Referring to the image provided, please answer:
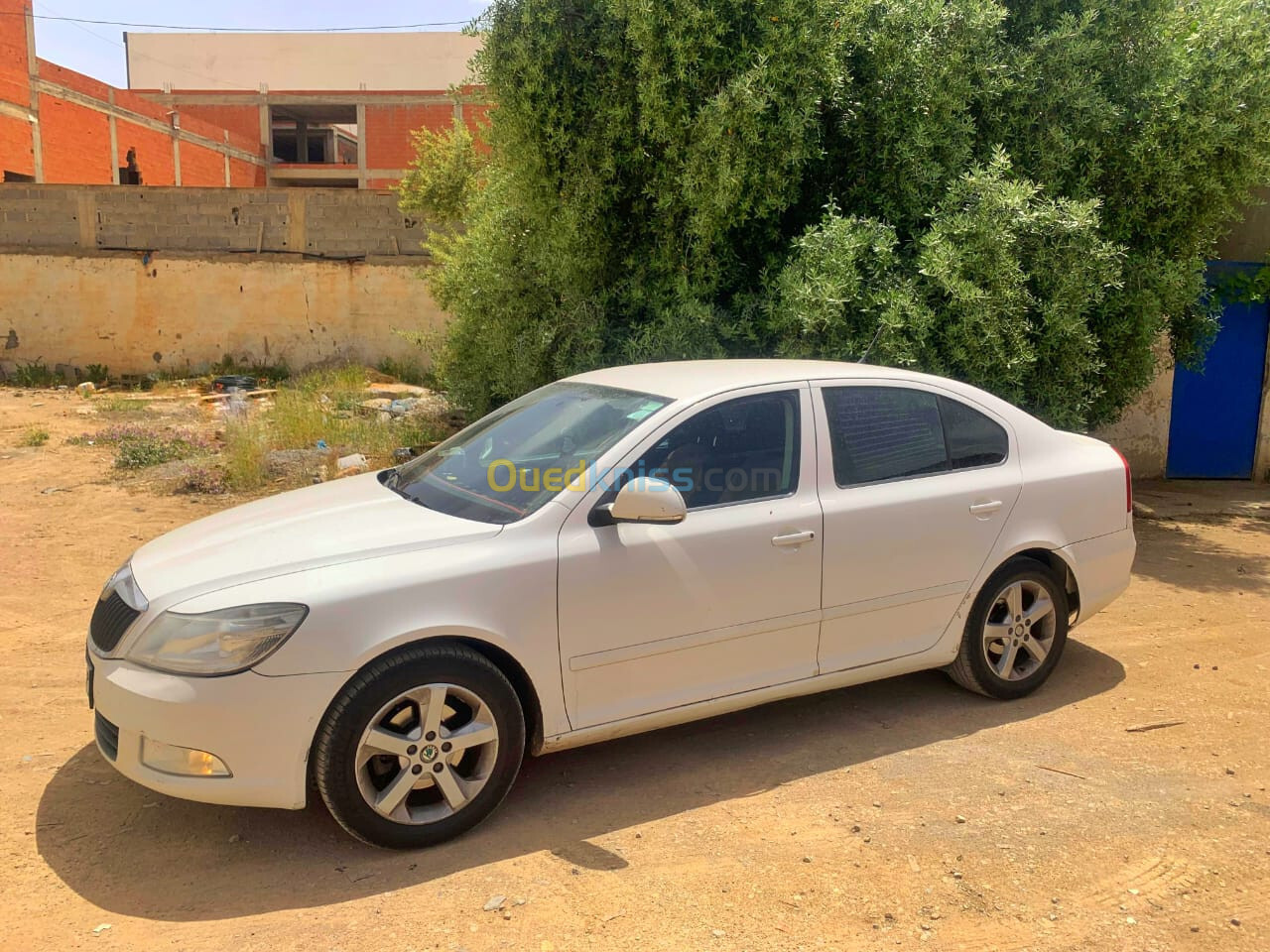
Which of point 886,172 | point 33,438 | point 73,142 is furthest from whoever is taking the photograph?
point 73,142

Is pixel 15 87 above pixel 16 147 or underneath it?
above

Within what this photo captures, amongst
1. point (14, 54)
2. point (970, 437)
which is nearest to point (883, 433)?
point (970, 437)

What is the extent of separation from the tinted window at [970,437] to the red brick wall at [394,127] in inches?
1325

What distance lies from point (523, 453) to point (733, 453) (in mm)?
845

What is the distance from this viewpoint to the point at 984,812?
357cm

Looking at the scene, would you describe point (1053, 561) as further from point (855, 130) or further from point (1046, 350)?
point (855, 130)

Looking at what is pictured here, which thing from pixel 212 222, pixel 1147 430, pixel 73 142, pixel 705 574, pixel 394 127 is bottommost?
pixel 1147 430

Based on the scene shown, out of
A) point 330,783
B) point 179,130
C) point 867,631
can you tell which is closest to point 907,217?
point 867,631

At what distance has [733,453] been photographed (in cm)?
388

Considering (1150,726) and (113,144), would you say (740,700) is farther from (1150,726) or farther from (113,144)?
(113,144)

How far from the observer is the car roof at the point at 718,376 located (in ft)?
13.0

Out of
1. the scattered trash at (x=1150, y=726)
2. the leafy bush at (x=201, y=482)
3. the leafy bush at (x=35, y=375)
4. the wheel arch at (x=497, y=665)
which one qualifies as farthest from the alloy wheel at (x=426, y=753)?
the leafy bush at (x=35, y=375)

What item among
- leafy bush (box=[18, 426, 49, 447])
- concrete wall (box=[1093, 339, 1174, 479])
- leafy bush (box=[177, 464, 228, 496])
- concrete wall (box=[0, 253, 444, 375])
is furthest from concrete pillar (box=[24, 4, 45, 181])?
concrete wall (box=[1093, 339, 1174, 479])

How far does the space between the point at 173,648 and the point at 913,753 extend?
283cm
